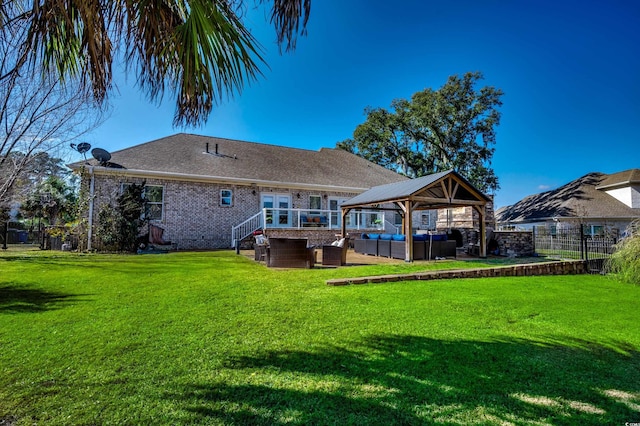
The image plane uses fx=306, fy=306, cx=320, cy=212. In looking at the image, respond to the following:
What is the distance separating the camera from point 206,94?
2.32 meters

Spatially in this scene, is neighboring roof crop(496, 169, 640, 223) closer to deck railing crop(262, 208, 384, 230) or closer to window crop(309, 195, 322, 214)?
deck railing crop(262, 208, 384, 230)

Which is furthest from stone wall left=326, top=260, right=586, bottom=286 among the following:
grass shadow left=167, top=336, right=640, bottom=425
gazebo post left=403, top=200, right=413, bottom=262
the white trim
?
the white trim

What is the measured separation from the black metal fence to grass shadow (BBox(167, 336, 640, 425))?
387 inches

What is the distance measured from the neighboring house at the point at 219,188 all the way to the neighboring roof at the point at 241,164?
0.04m

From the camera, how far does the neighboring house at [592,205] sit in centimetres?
2447

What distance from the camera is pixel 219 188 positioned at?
15.9 metres

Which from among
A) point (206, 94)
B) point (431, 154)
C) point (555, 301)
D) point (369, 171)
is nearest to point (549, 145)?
point (431, 154)

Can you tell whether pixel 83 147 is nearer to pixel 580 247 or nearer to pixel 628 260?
pixel 628 260

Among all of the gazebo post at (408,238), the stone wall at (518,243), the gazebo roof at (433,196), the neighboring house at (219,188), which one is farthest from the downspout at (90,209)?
the stone wall at (518,243)

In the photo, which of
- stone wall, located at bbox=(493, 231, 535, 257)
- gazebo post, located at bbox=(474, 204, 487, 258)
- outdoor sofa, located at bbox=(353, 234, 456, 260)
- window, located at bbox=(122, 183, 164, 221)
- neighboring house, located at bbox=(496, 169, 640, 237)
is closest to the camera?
outdoor sofa, located at bbox=(353, 234, 456, 260)

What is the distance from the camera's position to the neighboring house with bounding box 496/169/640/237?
24.5 m

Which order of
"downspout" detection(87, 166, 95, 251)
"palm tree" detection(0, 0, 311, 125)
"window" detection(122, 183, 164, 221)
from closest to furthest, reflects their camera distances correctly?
"palm tree" detection(0, 0, 311, 125), "downspout" detection(87, 166, 95, 251), "window" detection(122, 183, 164, 221)

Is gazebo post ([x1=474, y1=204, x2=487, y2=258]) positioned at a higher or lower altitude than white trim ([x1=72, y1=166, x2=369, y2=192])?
lower

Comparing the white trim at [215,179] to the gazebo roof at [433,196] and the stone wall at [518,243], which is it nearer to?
the gazebo roof at [433,196]
